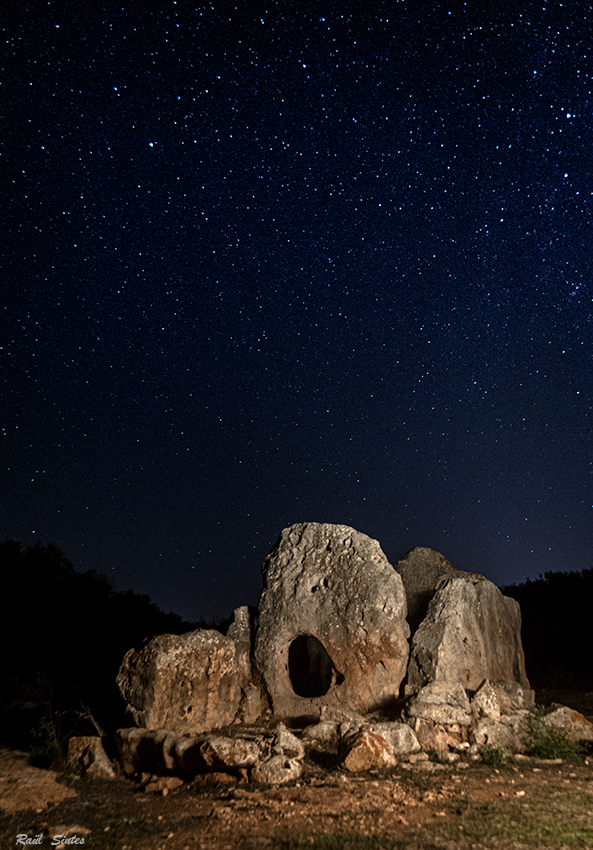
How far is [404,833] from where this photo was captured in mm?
4602

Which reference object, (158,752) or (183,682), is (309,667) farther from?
(158,752)

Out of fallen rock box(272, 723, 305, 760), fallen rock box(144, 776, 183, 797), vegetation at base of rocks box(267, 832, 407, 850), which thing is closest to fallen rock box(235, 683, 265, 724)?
fallen rock box(272, 723, 305, 760)

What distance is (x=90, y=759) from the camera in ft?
24.7

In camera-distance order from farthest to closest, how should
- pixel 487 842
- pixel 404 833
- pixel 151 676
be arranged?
pixel 151 676 < pixel 404 833 < pixel 487 842

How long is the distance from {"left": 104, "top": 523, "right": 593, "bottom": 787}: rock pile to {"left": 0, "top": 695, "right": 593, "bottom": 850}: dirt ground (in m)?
0.45

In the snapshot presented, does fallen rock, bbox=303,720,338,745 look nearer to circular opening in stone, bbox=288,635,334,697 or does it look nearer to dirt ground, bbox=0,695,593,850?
dirt ground, bbox=0,695,593,850

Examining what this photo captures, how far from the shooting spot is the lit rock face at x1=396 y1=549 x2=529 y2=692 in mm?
8930

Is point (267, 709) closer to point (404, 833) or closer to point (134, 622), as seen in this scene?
point (404, 833)

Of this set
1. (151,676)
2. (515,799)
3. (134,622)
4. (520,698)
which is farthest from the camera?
(134,622)

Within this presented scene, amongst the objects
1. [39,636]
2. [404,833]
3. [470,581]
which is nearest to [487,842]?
[404,833]

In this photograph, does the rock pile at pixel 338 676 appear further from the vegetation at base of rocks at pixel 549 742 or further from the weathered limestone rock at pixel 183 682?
the vegetation at base of rocks at pixel 549 742

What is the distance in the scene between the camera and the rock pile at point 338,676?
7109 mm

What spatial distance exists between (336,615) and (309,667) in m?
3.74

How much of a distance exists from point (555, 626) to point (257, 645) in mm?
16524
